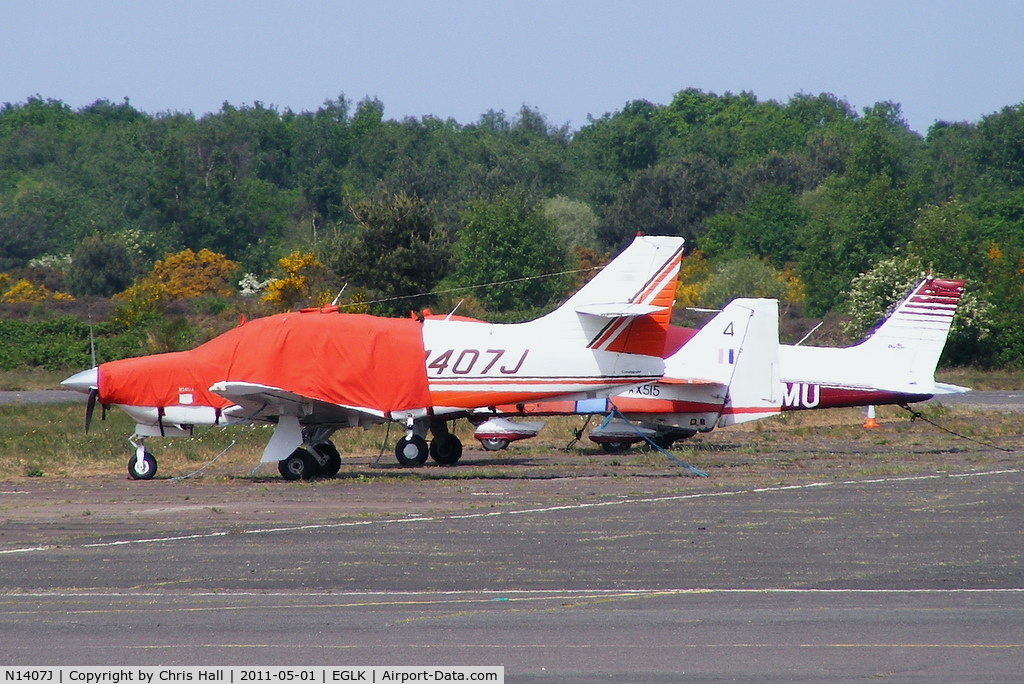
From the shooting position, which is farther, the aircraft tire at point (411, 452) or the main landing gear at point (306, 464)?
the aircraft tire at point (411, 452)

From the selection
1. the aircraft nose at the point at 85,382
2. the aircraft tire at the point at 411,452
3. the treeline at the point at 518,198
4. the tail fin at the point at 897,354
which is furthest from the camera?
the treeline at the point at 518,198

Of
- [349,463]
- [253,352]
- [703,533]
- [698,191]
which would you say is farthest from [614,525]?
[698,191]

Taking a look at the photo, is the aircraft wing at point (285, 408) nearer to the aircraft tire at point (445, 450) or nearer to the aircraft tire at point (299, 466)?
the aircraft tire at point (299, 466)

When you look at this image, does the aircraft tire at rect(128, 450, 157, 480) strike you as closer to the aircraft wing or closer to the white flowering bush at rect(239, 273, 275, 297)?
the aircraft wing

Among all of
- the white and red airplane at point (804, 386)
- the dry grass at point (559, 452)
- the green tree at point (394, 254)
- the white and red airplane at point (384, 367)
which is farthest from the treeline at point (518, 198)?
the white and red airplane at point (384, 367)

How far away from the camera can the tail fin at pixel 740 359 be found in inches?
864

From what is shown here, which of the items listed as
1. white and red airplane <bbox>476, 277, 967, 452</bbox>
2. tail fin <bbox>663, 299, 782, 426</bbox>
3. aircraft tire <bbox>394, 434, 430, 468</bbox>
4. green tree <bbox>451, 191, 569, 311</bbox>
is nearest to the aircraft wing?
aircraft tire <bbox>394, 434, 430, 468</bbox>

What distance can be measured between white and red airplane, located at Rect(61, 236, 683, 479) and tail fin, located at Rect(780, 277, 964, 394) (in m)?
5.59

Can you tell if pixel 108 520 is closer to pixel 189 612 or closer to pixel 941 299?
pixel 189 612

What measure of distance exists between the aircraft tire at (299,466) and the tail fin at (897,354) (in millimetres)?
9607

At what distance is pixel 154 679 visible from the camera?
6512mm

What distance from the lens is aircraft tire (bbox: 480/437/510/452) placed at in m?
22.9

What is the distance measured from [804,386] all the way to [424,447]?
7.66 metres

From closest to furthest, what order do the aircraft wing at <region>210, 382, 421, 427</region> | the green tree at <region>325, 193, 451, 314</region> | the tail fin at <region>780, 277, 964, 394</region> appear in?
the aircraft wing at <region>210, 382, 421, 427</region>, the tail fin at <region>780, 277, 964, 394</region>, the green tree at <region>325, 193, 451, 314</region>
